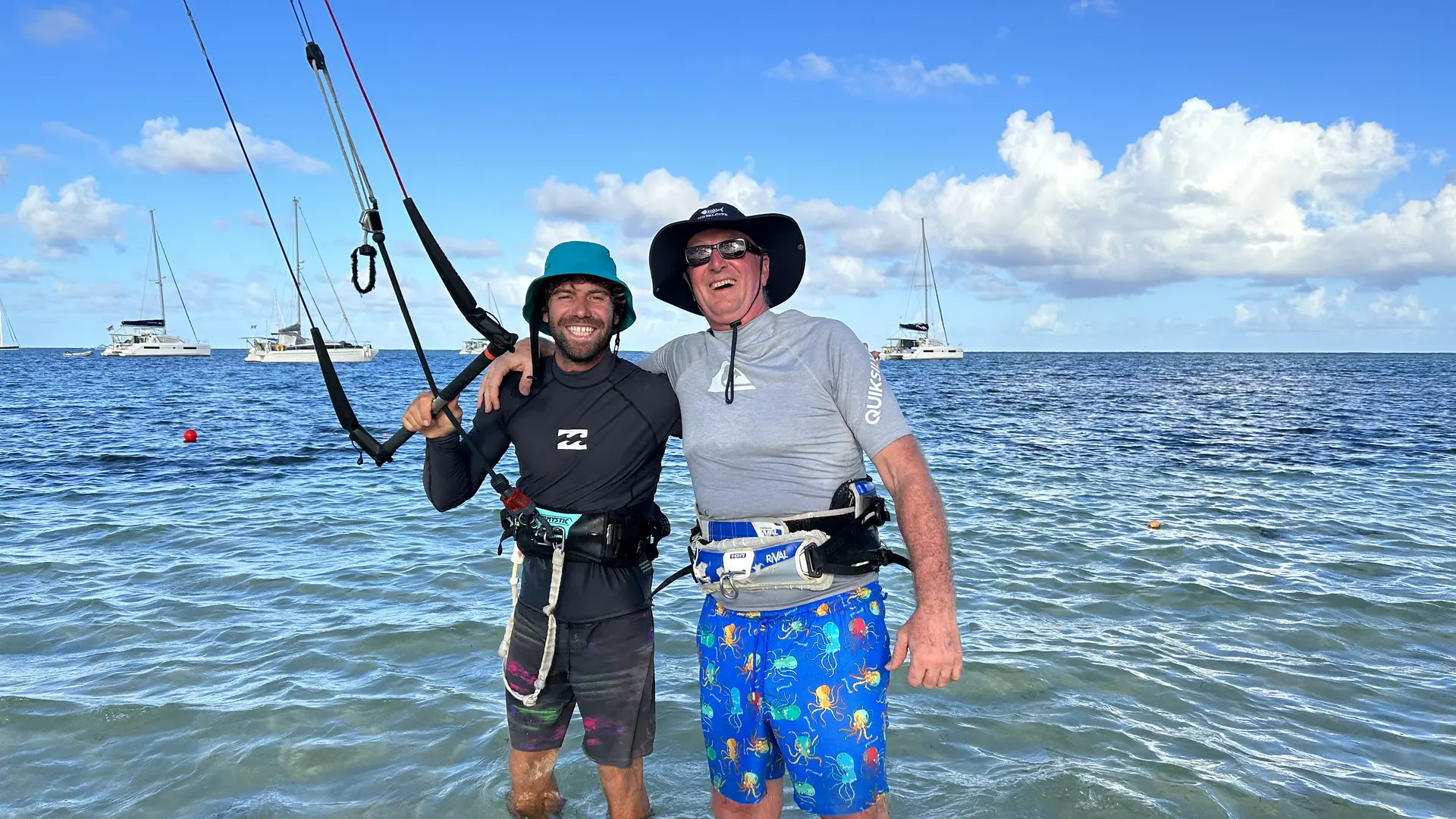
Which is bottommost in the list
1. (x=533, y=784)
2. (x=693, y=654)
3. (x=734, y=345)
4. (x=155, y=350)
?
(x=693, y=654)

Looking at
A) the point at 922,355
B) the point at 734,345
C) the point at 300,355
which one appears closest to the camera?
the point at 734,345

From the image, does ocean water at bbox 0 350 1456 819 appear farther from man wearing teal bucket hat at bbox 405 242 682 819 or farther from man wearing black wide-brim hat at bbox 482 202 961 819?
man wearing black wide-brim hat at bbox 482 202 961 819

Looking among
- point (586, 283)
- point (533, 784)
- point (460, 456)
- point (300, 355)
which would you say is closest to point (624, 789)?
point (533, 784)

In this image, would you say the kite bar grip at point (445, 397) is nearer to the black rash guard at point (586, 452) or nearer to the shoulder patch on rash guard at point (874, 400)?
the black rash guard at point (586, 452)

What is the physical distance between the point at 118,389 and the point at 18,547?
172 ft

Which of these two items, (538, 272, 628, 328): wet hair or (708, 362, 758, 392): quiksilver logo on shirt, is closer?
(708, 362, 758, 392): quiksilver logo on shirt

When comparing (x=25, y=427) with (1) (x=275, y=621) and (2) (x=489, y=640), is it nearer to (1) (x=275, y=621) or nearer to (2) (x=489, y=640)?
(1) (x=275, y=621)

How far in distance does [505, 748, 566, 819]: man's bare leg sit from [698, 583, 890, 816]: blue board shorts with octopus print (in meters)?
1.22

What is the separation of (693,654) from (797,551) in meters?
4.26

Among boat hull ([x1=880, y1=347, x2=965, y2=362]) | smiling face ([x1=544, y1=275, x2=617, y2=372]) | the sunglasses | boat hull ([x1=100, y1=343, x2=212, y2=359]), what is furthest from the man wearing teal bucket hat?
boat hull ([x1=100, y1=343, x2=212, y2=359])

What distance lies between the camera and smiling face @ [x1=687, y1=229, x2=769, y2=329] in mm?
3699

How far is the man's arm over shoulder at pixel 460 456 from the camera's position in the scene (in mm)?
4152

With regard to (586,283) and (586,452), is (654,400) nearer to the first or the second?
(586,452)

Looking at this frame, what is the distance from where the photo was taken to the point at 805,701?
3.24m
